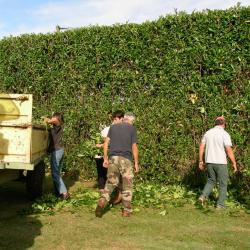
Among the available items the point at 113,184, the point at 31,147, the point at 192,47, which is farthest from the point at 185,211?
the point at 192,47

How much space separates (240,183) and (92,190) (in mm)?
3465

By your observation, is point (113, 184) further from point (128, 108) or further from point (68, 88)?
point (68, 88)

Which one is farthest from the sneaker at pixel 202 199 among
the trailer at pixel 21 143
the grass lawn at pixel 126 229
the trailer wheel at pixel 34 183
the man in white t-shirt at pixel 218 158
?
the trailer wheel at pixel 34 183

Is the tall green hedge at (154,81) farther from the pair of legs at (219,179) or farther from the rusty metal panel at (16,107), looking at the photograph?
the rusty metal panel at (16,107)

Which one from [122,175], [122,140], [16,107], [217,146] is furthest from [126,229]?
[16,107]

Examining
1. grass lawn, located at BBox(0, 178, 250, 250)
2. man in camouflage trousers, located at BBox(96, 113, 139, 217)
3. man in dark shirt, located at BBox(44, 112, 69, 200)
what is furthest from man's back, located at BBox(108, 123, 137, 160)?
man in dark shirt, located at BBox(44, 112, 69, 200)

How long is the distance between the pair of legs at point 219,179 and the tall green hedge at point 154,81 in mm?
990

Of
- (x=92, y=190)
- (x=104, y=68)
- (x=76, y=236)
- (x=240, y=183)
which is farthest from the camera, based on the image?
(x=104, y=68)

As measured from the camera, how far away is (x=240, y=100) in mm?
10719

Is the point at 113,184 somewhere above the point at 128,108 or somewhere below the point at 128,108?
below

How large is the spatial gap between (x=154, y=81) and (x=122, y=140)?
3.22 meters

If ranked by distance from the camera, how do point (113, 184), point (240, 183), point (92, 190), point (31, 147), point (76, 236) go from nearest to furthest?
point (76, 236)
point (31, 147)
point (113, 184)
point (240, 183)
point (92, 190)

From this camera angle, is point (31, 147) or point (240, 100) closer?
point (31, 147)

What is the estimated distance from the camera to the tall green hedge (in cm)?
1087
